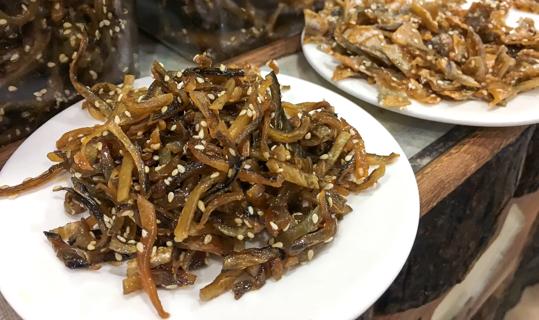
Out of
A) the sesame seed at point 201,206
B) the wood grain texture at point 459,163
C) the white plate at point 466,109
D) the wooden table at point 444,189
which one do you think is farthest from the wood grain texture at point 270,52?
the sesame seed at point 201,206

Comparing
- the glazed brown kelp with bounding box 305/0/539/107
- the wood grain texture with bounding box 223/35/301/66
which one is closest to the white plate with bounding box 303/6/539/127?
the glazed brown kelp with bounding box 305/0/539/107

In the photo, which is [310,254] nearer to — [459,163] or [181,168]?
[181,168]

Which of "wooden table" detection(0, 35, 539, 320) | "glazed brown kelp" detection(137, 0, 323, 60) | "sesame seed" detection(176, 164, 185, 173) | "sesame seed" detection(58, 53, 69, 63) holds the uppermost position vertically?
"sesame seed" detection(176, 164, 185, 173)

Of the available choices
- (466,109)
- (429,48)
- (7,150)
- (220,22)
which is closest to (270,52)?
(220,22)

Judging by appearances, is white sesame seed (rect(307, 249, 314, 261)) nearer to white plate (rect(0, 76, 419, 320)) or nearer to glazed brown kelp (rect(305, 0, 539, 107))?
white plate (rect(0, 76, 419, 320))

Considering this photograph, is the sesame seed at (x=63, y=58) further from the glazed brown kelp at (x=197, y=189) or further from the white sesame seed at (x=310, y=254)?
the white sesame seed at (x=310, y=254)

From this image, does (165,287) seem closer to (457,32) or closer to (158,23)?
(158,23)

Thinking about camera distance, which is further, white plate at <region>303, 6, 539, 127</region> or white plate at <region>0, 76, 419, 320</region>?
white plate at <region>303, 6, 539, 127</region>
